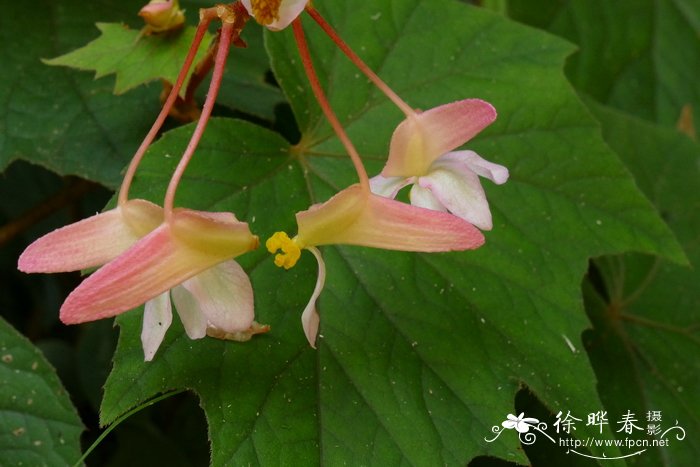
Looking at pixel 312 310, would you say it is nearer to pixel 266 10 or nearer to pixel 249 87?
pixel 266 10

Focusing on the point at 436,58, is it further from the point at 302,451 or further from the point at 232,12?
the point at 302,451

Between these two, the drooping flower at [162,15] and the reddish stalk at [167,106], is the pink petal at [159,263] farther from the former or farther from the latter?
the drooping flower at [162,15]

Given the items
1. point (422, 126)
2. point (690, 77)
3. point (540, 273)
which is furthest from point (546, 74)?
point (690, 77)

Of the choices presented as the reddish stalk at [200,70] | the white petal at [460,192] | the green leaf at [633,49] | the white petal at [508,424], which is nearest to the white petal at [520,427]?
the white petal at [508,424]

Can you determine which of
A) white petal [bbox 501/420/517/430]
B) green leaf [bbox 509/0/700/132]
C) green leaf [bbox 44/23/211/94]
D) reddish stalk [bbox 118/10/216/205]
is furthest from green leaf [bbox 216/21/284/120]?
green leaf [bbox 509/0/700/132]

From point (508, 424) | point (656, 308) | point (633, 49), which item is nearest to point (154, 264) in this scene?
point (508, 424)

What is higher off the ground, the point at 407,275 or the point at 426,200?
the point at 426,200
